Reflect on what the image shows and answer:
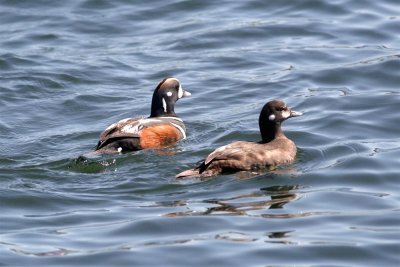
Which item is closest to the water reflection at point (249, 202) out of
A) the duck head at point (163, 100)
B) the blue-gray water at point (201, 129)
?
the blue-gray water at point (201, 129)

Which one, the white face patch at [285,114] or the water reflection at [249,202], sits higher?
the white face patch at [285,114]

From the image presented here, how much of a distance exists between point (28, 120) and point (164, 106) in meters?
2.34

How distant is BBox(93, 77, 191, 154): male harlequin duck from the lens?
53.5 ft

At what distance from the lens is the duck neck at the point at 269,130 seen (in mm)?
15547

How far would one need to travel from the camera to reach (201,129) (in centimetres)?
1788

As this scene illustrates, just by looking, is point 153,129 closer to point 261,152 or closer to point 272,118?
point 272,118

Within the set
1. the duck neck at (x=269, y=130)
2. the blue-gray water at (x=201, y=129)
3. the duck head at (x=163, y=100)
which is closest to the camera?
the blue-gray water at (x=201, y=129)

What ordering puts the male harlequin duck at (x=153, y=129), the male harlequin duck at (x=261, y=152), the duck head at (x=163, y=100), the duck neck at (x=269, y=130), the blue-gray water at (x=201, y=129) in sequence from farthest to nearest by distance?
the duck head at (x=163, y=100) → the male harlequin duck at (x=153, y=129) → the duck neck at (x=269, y=130) → the male harlequin duck at (x=261, y=152) → the blue-gray water at (x=201, y=129)

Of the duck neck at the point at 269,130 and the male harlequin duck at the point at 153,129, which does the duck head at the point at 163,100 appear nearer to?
the male harlequin duck at the point at 153,129

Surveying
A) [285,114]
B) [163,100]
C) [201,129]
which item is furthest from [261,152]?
[163,100]

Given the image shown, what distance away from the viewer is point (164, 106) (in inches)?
705

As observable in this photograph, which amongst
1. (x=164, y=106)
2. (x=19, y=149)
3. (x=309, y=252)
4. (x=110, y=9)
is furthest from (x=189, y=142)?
(x=110, y=9)

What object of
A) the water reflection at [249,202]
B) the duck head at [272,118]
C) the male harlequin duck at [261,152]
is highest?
the duck head at [272,118]

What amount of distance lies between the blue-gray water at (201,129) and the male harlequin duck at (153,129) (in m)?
0.27
